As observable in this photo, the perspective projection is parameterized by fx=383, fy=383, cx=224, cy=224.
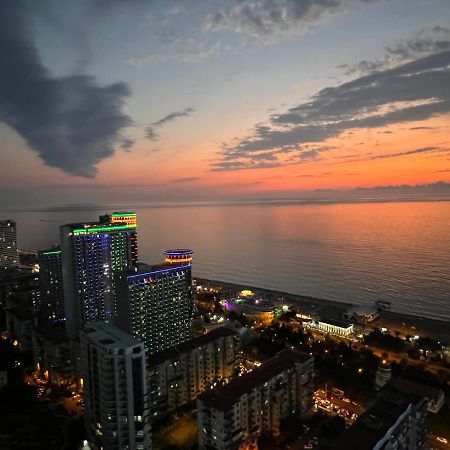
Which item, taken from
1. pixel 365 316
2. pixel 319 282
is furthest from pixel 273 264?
pixel 365 316

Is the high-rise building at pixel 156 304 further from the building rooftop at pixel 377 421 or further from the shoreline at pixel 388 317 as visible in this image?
the building rooftop at pixel 377 421

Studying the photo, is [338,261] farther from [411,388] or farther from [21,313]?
[21,313]

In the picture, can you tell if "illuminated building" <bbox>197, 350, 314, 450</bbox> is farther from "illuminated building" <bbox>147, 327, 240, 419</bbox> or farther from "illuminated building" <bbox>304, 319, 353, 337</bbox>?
"illuminated building" <bbox>304, 319, 353, 337</bbox>

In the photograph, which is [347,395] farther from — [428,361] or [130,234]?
[130,234]

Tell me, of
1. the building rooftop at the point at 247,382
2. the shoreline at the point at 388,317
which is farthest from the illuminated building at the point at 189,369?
the shoreline at the point at 388,317

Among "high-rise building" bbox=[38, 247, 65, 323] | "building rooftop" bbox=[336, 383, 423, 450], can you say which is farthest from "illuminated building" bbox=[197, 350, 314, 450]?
"high-rise building" bbox=[38, 247, 65, 323]
